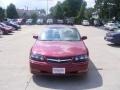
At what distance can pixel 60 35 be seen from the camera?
10281mm

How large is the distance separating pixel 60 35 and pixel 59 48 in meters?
1.49

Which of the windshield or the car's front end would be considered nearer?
the car's front end

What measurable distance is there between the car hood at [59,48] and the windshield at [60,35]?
438 millimetres

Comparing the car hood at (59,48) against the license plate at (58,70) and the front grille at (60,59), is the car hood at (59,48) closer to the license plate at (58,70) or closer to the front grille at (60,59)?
the front grille at (60,59)

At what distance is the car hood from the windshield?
1.44 ft

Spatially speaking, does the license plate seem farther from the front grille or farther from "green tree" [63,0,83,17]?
"green tree" [63,0,83,17]

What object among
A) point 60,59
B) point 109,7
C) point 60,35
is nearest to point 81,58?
point 60,59

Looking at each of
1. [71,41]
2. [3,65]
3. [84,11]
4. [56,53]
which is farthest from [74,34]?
[84,11]

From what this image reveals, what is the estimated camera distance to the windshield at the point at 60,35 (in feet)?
33.1

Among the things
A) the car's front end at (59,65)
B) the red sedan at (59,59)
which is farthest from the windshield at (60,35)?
the car's front end at (59,65)

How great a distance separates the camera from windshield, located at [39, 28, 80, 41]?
397 inches

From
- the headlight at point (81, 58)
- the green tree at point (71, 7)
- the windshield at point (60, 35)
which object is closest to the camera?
the headlight at point (81, 58)

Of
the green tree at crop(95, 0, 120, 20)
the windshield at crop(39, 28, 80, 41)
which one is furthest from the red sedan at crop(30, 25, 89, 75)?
the green tree at crop(95, 0, 120, 20)

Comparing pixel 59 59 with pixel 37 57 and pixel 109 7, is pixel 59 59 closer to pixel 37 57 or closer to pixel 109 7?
pixel 37 57
